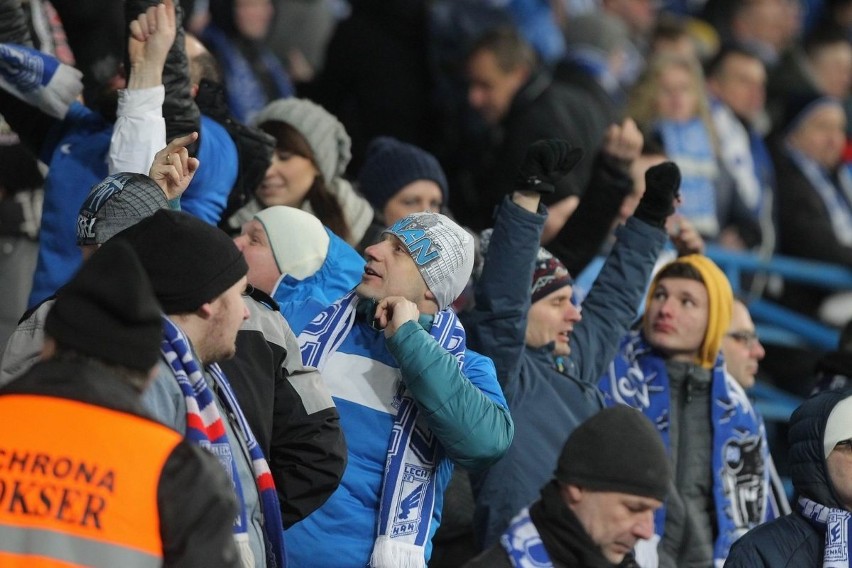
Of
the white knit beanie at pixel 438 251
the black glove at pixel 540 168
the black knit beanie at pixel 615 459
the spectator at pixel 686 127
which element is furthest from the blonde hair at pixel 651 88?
the black knit beanie at pixel 615 459

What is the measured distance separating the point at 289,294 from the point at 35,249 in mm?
1365

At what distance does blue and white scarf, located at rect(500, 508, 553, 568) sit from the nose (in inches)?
11.0

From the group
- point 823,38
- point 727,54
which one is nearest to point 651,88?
point 727,54

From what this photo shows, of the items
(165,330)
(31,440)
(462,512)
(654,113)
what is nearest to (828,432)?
(462,512)

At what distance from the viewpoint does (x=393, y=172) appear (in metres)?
6.71

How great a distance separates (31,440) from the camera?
308 centimetres

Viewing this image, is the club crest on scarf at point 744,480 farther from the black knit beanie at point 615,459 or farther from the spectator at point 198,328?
the spectator at point 198,328

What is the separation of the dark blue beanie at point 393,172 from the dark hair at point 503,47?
7.67 feet

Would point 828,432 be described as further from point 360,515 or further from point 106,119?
point 106,119

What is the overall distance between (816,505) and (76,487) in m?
2.83

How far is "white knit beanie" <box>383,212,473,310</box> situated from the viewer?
4691mm

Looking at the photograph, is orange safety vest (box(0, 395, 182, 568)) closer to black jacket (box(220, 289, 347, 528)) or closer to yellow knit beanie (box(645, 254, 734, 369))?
black jacket (box(220, 289, 347, 528))

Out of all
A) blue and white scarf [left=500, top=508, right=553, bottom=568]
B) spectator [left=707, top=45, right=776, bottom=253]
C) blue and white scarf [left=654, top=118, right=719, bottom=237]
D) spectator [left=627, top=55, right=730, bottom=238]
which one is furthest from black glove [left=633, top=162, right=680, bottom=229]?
spectator [left=707, top=45, right=776, bottom=253]

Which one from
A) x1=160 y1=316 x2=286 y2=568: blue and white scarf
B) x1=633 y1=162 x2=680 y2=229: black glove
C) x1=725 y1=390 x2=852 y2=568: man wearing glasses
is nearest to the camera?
x1=160 y1=316 x2=286 y2=568: blue and white scarf
